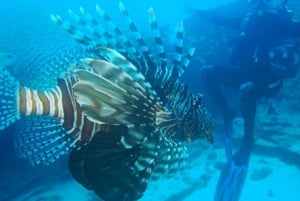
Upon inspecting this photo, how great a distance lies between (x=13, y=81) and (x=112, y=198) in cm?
108

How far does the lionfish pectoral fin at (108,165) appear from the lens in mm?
1987

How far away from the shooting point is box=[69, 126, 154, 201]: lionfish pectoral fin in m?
1.99

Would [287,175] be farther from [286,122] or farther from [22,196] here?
[22,196]

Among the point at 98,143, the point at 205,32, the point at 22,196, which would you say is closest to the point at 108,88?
the point at 98,143

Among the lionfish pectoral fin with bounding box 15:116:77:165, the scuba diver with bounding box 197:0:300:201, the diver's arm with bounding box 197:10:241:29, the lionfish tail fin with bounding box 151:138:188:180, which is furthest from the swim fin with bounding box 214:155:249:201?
the lionfish pectoral fin with bounding box 15:116:77:165

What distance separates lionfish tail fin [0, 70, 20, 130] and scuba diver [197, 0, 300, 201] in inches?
145

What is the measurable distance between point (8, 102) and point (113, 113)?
40.3 inches

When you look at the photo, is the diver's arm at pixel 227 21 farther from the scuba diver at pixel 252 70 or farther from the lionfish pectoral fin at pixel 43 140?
the lionfish pectoral fin at pixel 43 140

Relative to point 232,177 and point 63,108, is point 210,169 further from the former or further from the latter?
point 63,108

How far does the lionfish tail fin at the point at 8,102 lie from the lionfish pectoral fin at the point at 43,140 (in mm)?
149

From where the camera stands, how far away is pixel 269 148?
23.4 ft

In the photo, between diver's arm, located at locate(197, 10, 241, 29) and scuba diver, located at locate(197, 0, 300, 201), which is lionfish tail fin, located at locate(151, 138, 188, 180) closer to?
scuba diver, located at locate(197, 0, 300, 201)

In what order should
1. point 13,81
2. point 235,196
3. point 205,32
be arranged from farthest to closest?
point 205,32, point 235,196, point 13,81

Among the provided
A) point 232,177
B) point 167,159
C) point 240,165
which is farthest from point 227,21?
point 167,159
